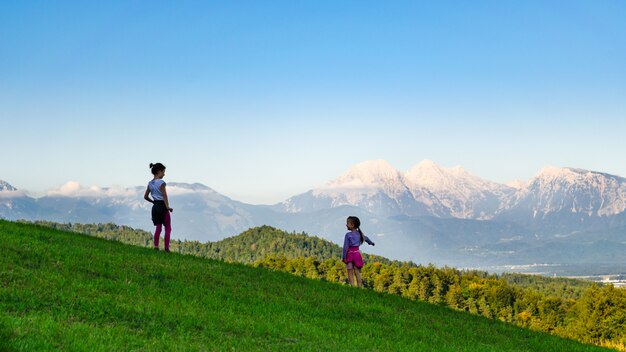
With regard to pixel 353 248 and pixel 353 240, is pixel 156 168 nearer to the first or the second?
pixel 353 240

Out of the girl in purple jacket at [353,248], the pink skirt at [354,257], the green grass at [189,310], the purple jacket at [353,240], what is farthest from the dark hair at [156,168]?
the pink skirt at [354,257]

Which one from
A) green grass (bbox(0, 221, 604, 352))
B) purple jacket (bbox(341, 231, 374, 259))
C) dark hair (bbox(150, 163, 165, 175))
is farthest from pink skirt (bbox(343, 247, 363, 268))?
dark hair (bbox(150, 163, 165, 175))

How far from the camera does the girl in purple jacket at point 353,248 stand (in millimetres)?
26631

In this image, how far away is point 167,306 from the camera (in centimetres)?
1689

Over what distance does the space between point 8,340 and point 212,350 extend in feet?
12.5

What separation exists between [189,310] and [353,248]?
11449 mm

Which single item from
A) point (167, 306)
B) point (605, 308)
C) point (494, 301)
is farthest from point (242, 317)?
point (494, 301)

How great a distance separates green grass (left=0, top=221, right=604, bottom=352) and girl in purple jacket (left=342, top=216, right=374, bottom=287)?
5.58 ft

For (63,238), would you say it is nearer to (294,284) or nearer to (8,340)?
(294,284)

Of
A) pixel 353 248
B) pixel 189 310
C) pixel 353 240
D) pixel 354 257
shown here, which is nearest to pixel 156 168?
pixel 353 240

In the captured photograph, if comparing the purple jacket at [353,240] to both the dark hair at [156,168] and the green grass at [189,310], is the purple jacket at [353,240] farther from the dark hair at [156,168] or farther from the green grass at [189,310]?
the dark hair at [156,168]

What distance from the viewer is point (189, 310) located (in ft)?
55.2

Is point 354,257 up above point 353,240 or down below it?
below

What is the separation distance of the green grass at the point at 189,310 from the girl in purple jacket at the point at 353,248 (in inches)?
67.0
